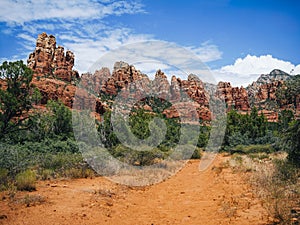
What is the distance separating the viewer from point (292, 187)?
24.3 feet

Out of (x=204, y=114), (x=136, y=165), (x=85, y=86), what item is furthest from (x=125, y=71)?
(x=136, y=165)

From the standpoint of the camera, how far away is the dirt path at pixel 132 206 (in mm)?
6160

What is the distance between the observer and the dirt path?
616 cm

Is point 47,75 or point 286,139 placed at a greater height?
point 47,75

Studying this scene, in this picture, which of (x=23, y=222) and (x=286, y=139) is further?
(x=286, y=139)

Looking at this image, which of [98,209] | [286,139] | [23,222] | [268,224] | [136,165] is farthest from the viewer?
[136,165]

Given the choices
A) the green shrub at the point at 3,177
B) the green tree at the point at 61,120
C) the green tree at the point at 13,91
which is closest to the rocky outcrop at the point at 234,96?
the green tree at the point at 61,120

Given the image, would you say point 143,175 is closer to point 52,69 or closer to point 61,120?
point 61,120

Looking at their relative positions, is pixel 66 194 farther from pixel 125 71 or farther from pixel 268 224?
pixel 125 71

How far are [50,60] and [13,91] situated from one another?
49784 mm

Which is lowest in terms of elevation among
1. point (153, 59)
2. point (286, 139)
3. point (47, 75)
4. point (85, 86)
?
point (286, 139)

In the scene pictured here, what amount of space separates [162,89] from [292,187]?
25508 mm

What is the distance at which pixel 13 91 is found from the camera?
15336 millimetres

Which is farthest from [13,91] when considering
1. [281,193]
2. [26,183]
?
[281,193]
